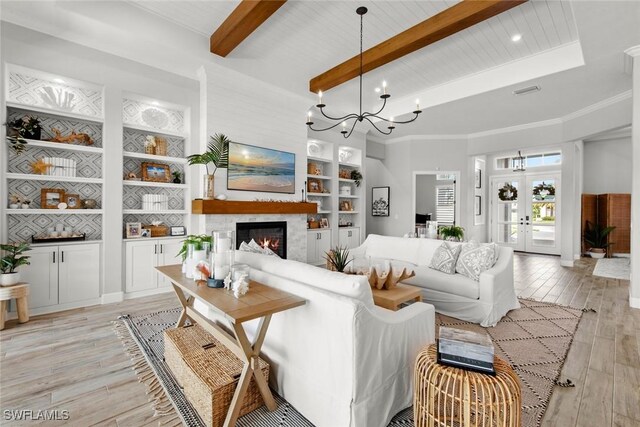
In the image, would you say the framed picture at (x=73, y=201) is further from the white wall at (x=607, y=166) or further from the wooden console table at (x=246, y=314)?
the white wall at (x=607, y=166)

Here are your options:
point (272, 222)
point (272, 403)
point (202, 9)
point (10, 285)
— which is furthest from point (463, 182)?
point (10, 285)

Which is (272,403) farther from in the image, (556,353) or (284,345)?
(556,353)

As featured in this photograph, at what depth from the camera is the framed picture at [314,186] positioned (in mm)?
6520

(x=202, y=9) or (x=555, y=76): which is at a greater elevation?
(x=202, y=9)

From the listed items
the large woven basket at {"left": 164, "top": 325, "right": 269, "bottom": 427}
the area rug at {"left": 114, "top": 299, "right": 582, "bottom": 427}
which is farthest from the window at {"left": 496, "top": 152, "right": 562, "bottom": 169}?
the large woven basket at {"left": 164, "top": 325, "right": 269, "bottom": 427}

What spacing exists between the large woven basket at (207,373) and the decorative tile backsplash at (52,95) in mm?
3455

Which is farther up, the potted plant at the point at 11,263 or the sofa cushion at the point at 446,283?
the potted plant at the point at 11,263

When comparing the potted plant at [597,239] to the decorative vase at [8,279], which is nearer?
the decorative vase at [8,279]

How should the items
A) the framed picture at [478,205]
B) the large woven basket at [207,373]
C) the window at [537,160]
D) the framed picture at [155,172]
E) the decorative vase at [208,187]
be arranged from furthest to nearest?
the framed picture at [478,205] → the window at [537,160] → the framed picture at [155,172] → the decorative vase at [208,187] → the large woven basket at [207,373]

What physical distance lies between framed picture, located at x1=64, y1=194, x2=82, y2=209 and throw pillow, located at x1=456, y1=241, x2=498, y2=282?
16.4ft

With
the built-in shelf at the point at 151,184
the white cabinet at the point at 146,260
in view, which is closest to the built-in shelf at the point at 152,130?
the built-in shelf at the point at 151,184

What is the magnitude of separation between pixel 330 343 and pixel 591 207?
9.58m

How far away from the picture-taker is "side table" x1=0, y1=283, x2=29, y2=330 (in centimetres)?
301

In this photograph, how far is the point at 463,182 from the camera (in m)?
7.66
